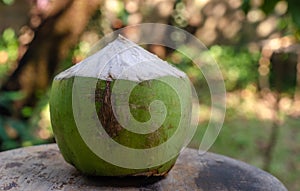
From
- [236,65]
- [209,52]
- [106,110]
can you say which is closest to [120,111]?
[106,110]

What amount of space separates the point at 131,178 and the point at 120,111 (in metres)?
0.13

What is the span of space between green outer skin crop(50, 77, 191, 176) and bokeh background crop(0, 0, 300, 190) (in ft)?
2.43

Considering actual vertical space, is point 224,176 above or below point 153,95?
below

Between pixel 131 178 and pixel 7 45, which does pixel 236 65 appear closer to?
pixel 7 45

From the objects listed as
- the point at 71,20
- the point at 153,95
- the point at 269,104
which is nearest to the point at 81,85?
the point at 153,95

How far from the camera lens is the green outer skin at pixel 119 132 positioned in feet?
2.37

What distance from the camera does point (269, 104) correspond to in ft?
10.9

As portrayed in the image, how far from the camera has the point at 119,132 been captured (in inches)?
28.5

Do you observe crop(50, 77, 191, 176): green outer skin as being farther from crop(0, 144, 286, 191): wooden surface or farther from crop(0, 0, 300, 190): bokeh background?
crop(0, 0, 300, 190): bokeh background

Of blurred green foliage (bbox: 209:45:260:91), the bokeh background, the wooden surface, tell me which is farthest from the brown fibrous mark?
blurred green foliage (bbox: 209:45:260:91)

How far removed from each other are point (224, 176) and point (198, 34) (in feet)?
9.87

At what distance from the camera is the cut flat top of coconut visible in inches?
28.8

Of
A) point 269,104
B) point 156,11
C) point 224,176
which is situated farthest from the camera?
point 156,11

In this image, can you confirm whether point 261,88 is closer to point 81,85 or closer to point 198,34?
point 198,34
